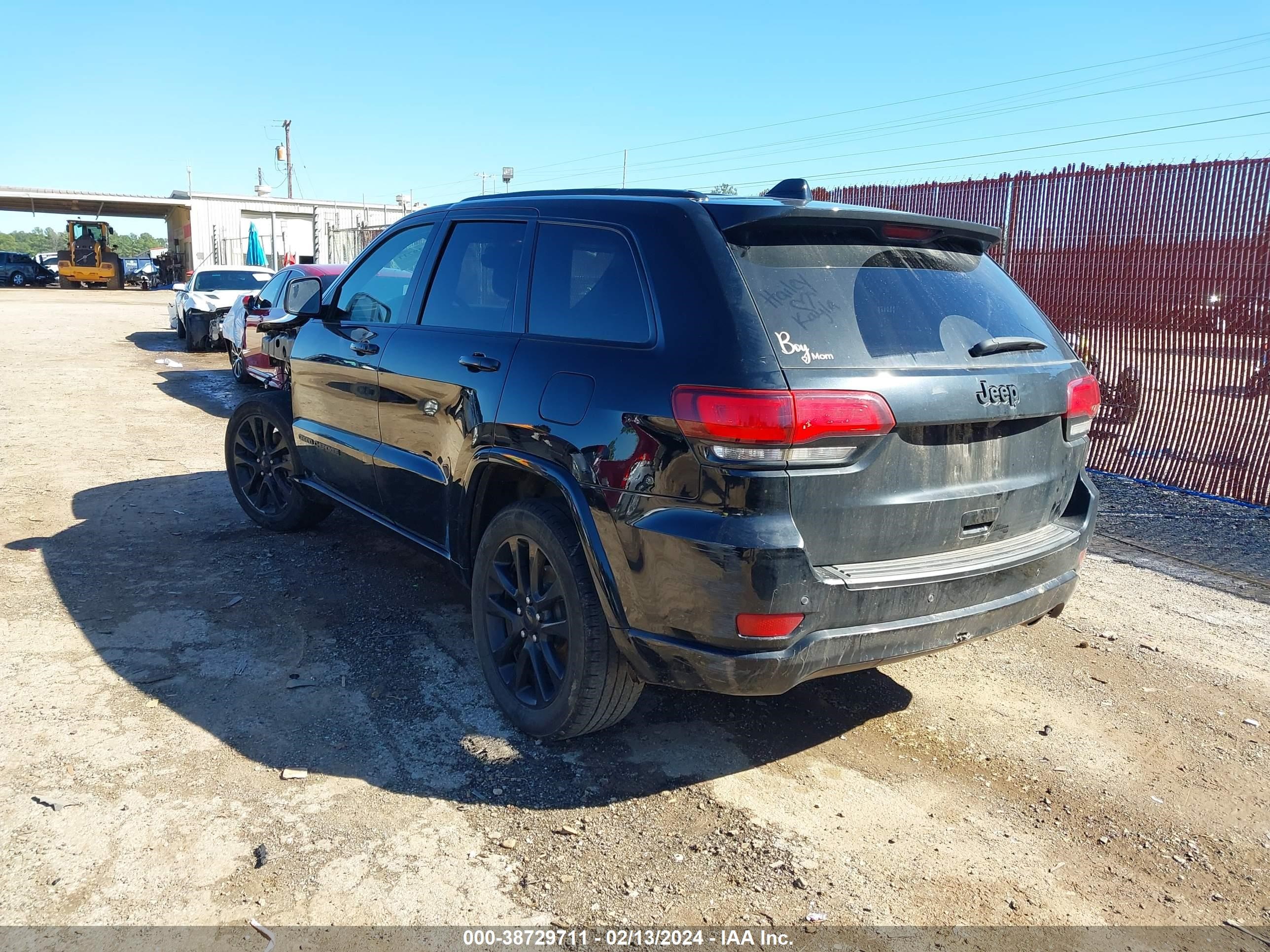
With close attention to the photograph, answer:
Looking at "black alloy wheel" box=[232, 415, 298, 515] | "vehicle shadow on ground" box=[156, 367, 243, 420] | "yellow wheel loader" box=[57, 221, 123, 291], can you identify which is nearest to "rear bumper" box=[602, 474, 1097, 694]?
"black alloy wheel" box=[232, 415, 298, 515]

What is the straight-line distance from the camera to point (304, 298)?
5621 millimetres

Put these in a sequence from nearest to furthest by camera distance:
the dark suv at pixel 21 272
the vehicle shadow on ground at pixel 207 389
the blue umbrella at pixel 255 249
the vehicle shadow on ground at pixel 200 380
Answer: the vehicle shadow on ground at pixel 207 389
the vehicle shadow on ground at pixel 200 380
the blue umbrella at pixel 255 249
the dark suv at pixel 21 272

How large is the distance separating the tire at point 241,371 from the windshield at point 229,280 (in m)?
4.18

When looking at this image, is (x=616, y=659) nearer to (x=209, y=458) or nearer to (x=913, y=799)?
(x=913, y=799)

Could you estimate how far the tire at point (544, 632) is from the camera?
10.2 feet

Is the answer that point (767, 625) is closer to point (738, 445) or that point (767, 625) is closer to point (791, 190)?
point (738, 445)

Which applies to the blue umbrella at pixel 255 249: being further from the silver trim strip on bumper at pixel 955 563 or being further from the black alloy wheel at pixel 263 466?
the silver trim strip on bumper at pixel 955 563

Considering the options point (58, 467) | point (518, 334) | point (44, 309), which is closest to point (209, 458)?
point (58, 467)

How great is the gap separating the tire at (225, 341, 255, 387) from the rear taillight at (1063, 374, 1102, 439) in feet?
37.8

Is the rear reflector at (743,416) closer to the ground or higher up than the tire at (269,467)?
higher up

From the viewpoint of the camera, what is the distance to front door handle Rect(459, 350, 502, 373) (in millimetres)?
3545

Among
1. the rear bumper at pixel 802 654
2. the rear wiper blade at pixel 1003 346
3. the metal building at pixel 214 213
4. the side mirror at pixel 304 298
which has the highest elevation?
the metal building at pixel 214 213

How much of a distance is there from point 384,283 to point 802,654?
296cm

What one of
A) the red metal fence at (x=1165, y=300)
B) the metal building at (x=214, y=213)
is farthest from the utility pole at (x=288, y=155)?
the red metal fence at (x=1165, y=300)
